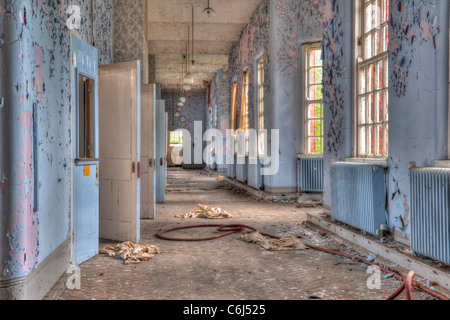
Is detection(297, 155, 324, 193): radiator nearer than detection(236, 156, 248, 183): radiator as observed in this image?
Yes

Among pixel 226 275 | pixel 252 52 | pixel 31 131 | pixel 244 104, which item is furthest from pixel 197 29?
pixel 31 131

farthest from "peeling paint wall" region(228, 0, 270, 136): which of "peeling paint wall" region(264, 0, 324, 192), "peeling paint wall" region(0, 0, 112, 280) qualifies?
"peeling paint wall" region(0, 0, 112, 280)

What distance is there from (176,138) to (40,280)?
21.3 meters

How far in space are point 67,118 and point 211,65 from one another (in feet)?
46.0

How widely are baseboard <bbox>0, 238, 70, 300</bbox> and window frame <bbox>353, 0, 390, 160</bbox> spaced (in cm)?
347

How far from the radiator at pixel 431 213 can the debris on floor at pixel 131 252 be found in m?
2.58

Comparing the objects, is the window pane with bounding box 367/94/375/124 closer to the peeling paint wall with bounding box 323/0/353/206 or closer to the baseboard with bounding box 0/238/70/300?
the peeling paint wall with bounding box 323/0/353/206

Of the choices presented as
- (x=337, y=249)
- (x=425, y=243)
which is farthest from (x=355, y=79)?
(x=425, y=243)

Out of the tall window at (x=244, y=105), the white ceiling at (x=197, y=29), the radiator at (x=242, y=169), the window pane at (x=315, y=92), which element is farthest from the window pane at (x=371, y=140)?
the tall window at (x=244, y=105)

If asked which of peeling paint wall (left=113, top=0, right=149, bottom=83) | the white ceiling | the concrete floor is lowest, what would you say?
the concrete floor

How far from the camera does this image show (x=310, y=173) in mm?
8375

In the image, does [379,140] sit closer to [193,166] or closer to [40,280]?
[40,280]

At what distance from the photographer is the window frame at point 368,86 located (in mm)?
4542

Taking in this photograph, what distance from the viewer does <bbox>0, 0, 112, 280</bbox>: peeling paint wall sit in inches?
95.7
